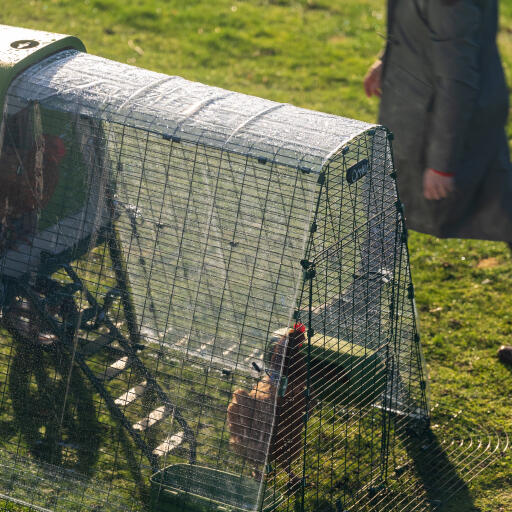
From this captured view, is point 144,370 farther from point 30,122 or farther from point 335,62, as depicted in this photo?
point 335,62

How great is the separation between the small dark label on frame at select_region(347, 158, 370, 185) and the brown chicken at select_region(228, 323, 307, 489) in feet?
2.37

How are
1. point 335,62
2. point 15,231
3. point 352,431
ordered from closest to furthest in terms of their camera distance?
1. point 15,231
2. point 352,431
3. point 335,62

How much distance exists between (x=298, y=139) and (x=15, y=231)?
1577 millimetres

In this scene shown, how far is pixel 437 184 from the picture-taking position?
Answer: 4969 millimetres

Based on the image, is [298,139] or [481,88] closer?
[298,139]

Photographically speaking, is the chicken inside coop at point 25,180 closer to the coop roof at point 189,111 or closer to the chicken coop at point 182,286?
the chicken coop at point 182,286

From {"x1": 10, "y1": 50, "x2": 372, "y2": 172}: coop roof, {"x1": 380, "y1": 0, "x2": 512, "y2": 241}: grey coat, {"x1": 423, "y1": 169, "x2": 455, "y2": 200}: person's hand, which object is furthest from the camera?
{"x1": 423, "y1": 169, "x2": 455, "y2": 200}: person's hand

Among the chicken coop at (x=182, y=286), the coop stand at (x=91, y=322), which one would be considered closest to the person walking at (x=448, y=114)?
the chicken coop at (x=182, y=286)

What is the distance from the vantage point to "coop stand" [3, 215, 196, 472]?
4.09 m

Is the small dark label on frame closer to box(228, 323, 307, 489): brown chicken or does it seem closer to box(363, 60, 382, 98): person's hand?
box(228, 323, 307, 489): brown chicken

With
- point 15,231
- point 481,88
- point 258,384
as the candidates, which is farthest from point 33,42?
point 481,88

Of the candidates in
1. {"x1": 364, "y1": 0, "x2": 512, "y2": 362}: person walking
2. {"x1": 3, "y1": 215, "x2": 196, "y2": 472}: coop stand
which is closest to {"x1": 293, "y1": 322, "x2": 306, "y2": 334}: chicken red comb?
{"x1": 3, "y1": 215, "x2": 196, "y2": 472}: coop stand

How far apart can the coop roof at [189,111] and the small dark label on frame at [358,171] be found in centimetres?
15

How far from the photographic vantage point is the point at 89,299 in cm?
433
